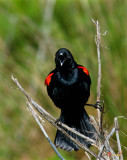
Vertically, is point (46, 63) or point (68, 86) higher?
point (46, 63)

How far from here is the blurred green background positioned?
3627 mm

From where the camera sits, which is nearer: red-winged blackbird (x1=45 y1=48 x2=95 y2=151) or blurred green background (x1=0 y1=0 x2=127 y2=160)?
red-winged blackbird (x1=45 y1=48 x2=95 y2=151)

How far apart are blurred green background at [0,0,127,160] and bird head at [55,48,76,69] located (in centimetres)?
76

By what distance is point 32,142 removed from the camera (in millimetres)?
3957

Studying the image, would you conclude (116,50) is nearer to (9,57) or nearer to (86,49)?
(86,49)

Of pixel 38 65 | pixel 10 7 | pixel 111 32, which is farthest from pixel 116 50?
pixel 10 7

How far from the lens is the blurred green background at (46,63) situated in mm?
3627

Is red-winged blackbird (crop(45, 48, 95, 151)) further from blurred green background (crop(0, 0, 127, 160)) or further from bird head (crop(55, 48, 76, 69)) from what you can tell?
blurred green background (crop(0, 0, 127, 160))

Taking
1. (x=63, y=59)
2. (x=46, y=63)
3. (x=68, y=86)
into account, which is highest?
(x=46, y=63)

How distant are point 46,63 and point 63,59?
1380mm

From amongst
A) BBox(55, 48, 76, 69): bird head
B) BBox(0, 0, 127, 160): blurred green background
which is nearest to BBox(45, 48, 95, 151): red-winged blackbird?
BBox(55, 48, 76, 69): bird head

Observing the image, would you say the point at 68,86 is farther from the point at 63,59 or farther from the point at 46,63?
the point at 46,63

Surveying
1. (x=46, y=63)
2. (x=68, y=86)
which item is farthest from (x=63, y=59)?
(x=46, y=63)

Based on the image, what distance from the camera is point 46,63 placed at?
389cm
